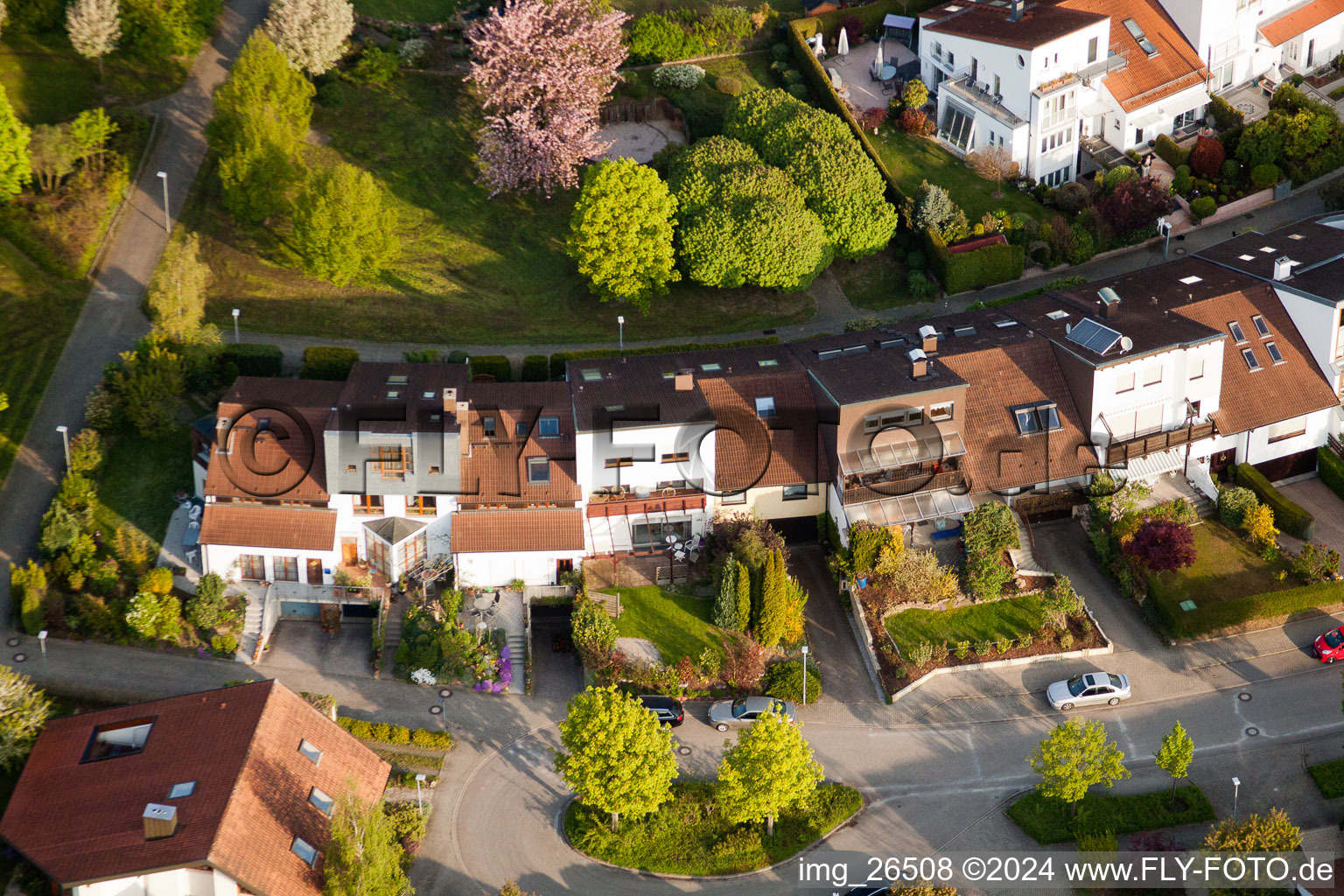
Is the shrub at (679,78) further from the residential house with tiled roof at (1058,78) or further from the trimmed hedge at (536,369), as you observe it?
the trimmed hedge at (536,369)

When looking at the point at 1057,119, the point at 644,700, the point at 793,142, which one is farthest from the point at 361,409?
the point at 1057,119

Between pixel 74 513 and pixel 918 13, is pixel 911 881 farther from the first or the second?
pixel 918 13

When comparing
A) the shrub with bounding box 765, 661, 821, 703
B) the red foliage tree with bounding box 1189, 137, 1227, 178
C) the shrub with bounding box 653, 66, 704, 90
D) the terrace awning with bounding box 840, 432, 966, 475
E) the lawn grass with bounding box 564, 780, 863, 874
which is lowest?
the lawn grass with bounding box 564, 780, 863, 874

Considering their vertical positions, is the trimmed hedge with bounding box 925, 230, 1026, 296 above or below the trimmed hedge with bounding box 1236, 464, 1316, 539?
above

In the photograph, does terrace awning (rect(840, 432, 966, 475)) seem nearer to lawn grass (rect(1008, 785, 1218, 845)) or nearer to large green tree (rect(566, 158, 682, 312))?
lawn grass (rect(1008, 785, 1218, 845))

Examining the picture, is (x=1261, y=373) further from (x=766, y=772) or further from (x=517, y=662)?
(x=517, y=662)

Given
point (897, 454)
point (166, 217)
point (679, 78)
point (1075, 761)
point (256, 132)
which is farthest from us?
point (679, 78)

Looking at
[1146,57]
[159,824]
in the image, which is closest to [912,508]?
[159,824]

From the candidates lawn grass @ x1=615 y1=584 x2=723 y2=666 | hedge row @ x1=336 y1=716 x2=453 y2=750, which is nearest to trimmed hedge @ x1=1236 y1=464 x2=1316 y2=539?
lawn grass @ x1=615 y1=584 x2=723 y2=666
